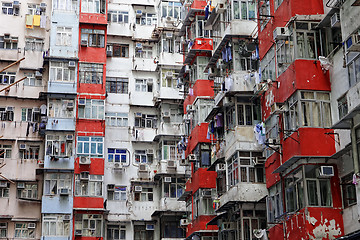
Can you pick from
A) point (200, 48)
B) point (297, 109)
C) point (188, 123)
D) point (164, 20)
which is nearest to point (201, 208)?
point (188, 123)

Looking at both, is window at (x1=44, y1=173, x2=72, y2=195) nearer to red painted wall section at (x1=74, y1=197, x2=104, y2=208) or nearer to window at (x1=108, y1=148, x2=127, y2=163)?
red painted wall section at (x1=74, y1=197, x2=104, y2=208)

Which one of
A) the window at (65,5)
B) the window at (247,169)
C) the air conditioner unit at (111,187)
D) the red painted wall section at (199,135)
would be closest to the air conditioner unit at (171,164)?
the air conditioner unit at (111,187)

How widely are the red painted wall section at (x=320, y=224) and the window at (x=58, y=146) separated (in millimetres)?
17955

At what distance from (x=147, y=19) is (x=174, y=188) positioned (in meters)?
10.4

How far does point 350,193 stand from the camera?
1752 centimetres

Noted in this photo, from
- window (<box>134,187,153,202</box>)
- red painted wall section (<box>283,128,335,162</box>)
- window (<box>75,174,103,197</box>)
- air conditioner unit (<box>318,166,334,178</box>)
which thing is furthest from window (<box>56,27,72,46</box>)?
air conditioner unit (<box>318,166,334,178</box>)

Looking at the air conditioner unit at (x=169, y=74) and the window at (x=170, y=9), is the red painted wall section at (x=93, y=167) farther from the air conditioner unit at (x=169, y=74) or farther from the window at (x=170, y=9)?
the window at (x=170, y=9)

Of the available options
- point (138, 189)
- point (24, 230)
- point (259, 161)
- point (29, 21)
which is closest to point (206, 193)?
point (259, 161)

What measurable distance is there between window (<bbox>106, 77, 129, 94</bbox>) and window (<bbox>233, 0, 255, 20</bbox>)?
12.8 m

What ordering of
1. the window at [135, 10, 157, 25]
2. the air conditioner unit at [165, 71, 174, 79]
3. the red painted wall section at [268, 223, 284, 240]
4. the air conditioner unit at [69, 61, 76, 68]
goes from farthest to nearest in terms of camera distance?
the window at [135, 10, 157, 25]
the air conditioner unit at [165, 71, 174, 79]
the air conditioner unit at [69, 61, 76, 68]
the red painted wall section at [268, 223, 284, 240]

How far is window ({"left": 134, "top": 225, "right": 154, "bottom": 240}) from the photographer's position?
34781 millimetres

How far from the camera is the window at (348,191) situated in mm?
17344

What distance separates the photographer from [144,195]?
35.4 m

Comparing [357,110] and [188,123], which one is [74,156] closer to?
[188,123]
